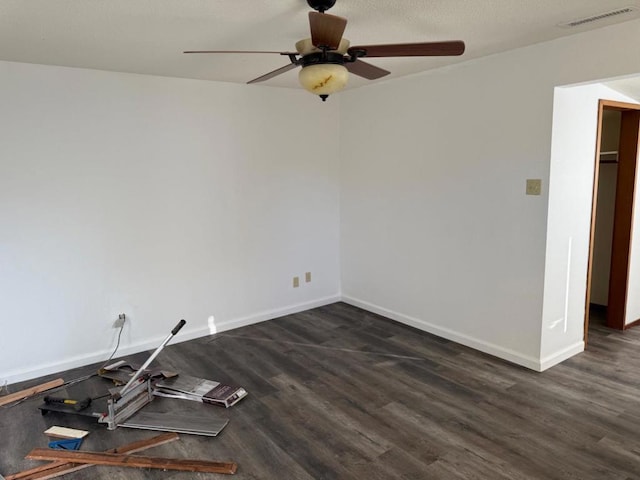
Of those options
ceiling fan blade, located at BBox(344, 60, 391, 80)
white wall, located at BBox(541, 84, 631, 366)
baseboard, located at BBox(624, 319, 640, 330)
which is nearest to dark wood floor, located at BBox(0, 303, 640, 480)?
baseboard, located at BBox(624, 319, 640, 330)

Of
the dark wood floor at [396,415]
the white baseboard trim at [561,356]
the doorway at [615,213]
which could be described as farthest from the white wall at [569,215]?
the dark wood floor at [396,415]

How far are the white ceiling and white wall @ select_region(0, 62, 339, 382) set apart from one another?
17.8 inches

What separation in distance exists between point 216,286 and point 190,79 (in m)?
1.87

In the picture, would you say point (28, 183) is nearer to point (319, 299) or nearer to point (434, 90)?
point (319, 299)

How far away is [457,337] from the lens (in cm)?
393

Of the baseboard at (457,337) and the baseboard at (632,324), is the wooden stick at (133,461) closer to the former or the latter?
the baseboard at (457,337)

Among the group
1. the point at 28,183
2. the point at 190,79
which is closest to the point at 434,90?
the point at 190,79

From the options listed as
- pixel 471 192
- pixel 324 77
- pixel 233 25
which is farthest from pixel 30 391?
Answer: pixel 471 192

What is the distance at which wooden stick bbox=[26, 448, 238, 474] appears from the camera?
234 cm

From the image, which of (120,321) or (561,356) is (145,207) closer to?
(120,321)

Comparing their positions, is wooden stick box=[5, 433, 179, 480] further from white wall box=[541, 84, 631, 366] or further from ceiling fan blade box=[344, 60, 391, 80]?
white wall box=[541, 84, 631, 366]

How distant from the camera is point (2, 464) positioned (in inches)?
95.4

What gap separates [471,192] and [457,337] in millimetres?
1268

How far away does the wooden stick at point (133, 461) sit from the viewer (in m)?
2.34
